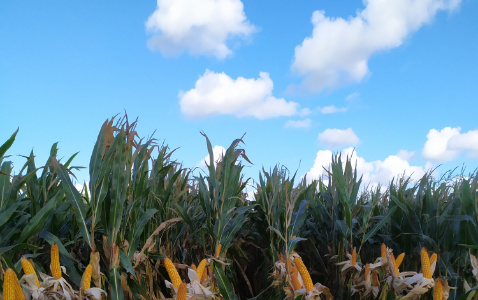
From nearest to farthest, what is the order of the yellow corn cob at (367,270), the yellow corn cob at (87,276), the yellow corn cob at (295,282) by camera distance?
the yellow corn cob at (87,276), the yellow corn cob at (295,282), the yellow corn cob at (367,270)

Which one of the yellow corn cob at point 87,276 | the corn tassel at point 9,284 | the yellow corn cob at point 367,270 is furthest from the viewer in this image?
the yellow corn cob at point 367,270

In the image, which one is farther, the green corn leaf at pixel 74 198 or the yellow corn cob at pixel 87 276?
the green corn leaf at pixel 74 198

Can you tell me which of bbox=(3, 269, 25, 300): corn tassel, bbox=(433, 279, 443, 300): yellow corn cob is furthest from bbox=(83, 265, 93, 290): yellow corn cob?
bbox=(433, 279, 443, 300): yellow corn cob

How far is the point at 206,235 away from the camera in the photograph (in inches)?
150

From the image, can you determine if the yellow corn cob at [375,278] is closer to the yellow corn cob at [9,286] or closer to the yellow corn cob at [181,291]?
the yellow corn cob at [181,291]

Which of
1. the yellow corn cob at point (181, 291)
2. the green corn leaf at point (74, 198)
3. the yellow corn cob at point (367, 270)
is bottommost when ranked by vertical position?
the yellow corn cob at point (181, 291)

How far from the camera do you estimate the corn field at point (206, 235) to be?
8.95ft

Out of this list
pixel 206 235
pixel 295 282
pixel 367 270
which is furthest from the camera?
pixel 206 235

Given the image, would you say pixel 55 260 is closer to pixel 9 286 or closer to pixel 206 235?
pixel 9 286

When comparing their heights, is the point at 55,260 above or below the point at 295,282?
above

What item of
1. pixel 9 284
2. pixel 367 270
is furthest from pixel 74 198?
pixel 367 270

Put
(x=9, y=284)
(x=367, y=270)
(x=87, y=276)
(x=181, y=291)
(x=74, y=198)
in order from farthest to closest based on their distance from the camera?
(x=367, y=270), (x=74, y=198), (x=87, y=276), (x=181, y=291), (x=9, y=284)

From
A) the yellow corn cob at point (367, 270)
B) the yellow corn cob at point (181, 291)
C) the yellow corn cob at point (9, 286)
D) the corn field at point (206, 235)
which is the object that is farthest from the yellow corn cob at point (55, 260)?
the yellow corn cob at point (367, 270)

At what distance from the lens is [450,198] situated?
13.7 feet
